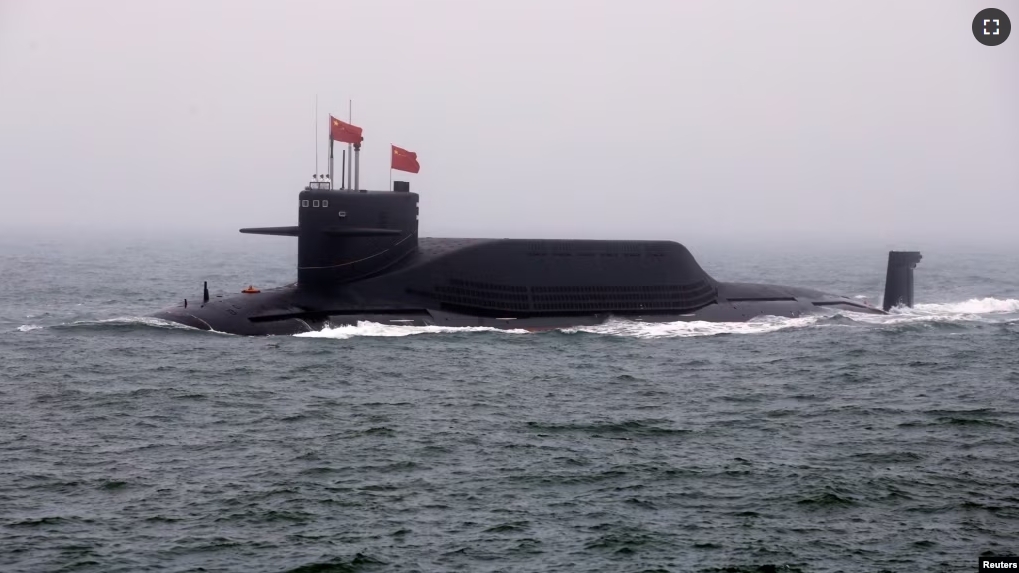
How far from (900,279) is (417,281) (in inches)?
915

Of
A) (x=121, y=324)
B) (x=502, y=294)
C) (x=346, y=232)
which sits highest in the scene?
(x=346, y=232)

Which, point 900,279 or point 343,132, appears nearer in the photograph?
point 343,132

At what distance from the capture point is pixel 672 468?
64.8ft

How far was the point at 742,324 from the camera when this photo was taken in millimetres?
39438

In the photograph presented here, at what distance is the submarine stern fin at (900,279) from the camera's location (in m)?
46.3

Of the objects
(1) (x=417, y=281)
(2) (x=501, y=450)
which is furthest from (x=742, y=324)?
(2) (x=501, y=450)

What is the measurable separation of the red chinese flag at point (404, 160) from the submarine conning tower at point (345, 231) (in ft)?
5.01

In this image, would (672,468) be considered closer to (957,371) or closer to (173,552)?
(173,552)

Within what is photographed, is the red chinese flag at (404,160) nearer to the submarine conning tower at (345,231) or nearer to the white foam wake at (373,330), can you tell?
the submarine conning tower at (345,231)

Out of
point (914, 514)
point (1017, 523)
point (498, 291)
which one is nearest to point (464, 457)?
point (914, 514)

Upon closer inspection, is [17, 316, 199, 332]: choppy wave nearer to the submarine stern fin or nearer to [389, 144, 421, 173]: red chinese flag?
[389, 144, 421, 173]: red chinese flag

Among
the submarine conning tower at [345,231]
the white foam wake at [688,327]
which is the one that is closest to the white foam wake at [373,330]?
the submarine conning tower at [345,231]

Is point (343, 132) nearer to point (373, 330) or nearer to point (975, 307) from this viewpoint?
point (373, 330)

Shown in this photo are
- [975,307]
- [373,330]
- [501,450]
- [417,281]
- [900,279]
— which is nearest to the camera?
[501,450]
